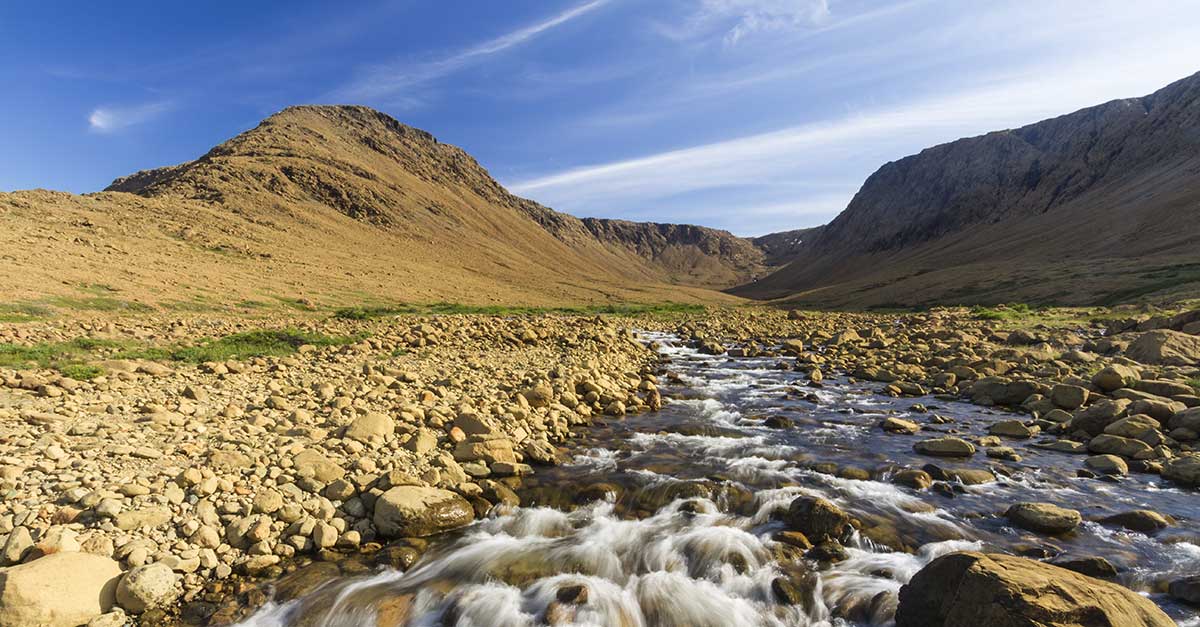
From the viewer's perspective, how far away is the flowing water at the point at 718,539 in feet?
20.6

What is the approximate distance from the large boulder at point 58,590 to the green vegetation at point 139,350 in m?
8.10

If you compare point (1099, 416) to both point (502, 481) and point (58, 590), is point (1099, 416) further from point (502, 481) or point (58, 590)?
point (58, 590)

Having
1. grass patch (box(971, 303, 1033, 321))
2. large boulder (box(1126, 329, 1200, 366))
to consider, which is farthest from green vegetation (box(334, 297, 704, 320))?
large boulder (box(1126, 329, 1200, 366))

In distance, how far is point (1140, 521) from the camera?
762cm

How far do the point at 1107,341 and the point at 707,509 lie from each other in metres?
20.8

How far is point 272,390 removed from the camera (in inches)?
460

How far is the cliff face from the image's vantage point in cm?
6838

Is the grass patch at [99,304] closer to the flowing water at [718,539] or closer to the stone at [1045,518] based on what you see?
the flowing water at [718,539]

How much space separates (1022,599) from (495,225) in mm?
119657

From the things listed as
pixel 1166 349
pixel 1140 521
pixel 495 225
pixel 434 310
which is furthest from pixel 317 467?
pixel 495 225

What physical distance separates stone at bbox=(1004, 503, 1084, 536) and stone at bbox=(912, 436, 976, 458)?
9.00 ft

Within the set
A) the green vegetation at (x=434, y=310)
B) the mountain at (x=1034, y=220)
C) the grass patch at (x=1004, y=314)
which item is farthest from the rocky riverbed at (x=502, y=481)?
the mountain at (x=1034, y=220)

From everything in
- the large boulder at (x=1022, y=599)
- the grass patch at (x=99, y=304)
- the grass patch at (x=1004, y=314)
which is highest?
the grass patch at (x=99, y=304)

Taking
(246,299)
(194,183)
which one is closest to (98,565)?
(246,299)
